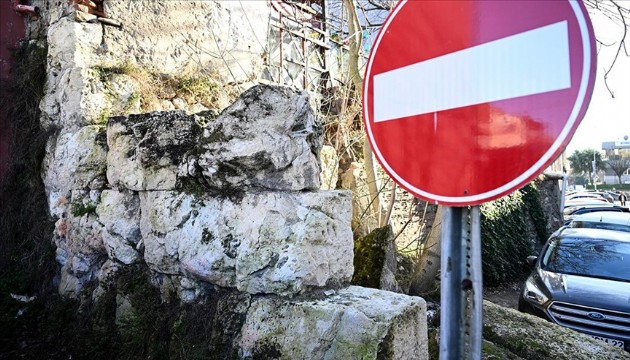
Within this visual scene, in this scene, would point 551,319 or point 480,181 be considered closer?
point 480,181

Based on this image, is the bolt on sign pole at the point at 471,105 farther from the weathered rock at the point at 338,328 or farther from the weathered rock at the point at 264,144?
the weathered rock at the point at 264,144

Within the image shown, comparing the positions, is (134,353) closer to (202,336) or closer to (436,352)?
(202,336)

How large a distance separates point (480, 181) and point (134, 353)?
2.07m

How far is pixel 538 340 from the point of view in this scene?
9.10ft

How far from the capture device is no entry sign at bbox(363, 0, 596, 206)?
892 millimetres

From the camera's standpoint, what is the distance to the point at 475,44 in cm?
102

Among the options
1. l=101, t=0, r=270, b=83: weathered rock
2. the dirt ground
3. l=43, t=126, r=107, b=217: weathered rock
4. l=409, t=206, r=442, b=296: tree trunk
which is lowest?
the dirt ground

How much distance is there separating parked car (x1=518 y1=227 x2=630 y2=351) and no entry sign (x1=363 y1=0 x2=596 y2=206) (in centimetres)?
415

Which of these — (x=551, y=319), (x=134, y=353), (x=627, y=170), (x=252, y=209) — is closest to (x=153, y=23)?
(x=252, y=209)

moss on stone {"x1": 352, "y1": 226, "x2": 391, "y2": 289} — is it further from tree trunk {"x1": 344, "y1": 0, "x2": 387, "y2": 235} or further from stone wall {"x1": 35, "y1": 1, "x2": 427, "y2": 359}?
stone wall {"x1": 35, "y1": 1, "x2": 427, "y2": 359}

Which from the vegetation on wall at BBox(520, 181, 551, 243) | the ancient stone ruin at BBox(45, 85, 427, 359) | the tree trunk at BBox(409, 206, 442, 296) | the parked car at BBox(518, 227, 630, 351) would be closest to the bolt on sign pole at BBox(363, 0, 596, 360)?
the ancient stone ruin at BBox(45, 85, 427, 359)

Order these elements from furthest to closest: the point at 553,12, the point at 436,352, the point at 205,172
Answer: the point at 436,352
the point at 205,172
the point at 553,12

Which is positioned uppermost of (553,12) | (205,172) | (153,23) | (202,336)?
(153,23)

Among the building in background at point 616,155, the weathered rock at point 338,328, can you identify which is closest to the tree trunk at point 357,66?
the weathered rock at point 338,328
